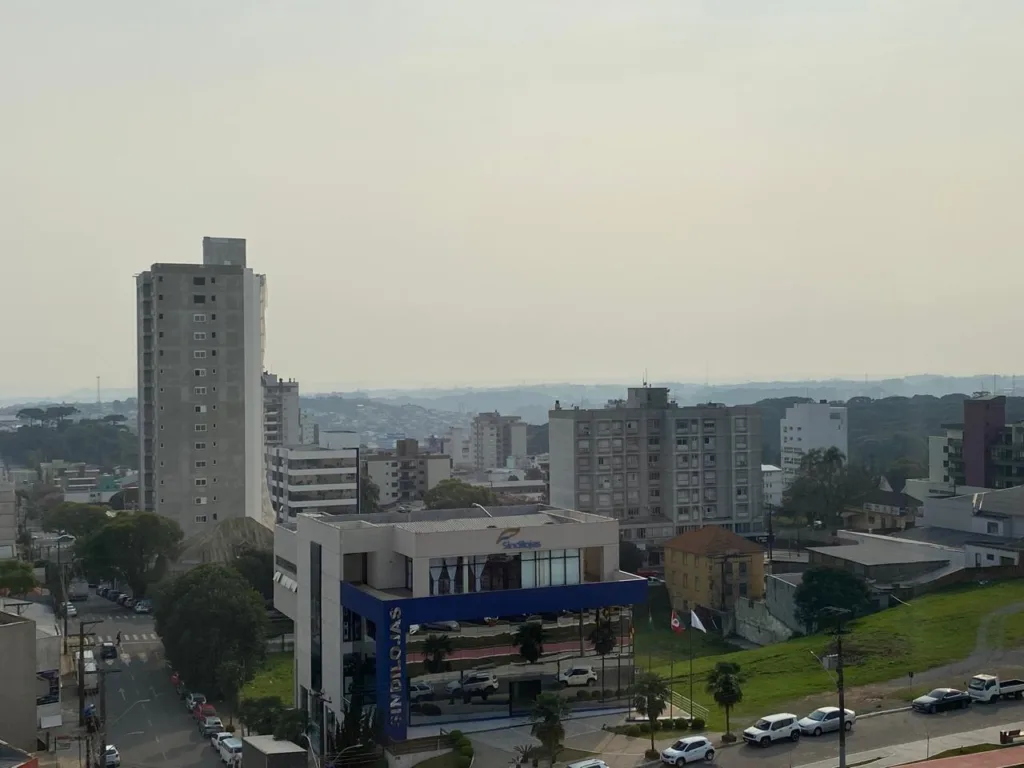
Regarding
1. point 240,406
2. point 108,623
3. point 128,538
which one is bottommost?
point 108,623

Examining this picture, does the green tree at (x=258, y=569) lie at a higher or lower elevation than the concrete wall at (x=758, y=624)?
higher

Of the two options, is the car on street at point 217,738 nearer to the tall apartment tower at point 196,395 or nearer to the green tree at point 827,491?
the tall apartment tower at point 196,395

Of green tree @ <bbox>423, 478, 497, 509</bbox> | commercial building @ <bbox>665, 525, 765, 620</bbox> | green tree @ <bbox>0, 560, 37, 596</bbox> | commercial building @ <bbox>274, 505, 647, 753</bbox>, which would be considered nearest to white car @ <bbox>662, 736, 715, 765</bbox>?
commercial building @ <bbox>274, 505, 647, 753</bbox>

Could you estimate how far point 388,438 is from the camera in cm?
16375

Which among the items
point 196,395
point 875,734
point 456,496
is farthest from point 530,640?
point 456,496

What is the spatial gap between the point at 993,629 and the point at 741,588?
9365 mm

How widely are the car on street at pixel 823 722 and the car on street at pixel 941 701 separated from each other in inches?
53.8

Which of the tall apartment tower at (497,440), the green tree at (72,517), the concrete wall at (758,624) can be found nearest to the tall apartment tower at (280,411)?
the green tree at (72,517)

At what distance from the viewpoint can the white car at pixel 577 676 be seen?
59.6 ft

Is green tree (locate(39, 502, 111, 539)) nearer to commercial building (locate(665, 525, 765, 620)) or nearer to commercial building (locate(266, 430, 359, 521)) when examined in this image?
commercial building (locate(266, 430, 359, 521))

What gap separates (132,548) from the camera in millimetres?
35531

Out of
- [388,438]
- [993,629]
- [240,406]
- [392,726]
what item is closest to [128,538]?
[240,406]

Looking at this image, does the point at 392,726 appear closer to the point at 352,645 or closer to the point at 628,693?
the point at 352,645

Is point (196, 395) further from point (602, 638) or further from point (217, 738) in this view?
point (602, 638)
